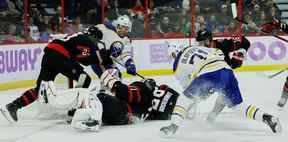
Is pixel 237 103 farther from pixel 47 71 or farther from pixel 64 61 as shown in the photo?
pixel 47 71

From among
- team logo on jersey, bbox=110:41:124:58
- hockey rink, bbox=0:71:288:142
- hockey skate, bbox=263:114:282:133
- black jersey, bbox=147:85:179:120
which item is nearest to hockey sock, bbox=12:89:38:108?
hockey rink, bbox=0:71:288:142

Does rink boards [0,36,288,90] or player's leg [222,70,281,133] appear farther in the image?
rink boards [0,36,288,90]

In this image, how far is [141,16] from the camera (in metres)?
10.2

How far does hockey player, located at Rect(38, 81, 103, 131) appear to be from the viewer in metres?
4.57

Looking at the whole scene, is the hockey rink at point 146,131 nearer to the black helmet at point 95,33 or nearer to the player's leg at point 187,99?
the player's leg at point 187,99

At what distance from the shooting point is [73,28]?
966 cm

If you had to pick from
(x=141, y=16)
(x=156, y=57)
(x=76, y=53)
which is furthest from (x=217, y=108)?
(x=141, y=16)

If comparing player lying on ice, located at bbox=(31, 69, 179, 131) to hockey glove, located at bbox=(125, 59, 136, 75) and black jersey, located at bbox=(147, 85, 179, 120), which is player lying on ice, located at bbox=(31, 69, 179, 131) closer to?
black jersey, located at bbox=(147, 85, 179, 120)

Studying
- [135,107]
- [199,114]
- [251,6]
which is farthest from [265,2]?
[135,107]

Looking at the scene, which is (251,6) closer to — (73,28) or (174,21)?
(174,21)

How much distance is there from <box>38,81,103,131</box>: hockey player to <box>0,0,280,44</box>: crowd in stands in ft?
13.1

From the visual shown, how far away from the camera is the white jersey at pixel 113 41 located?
552 cm

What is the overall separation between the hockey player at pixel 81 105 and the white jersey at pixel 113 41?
814 millimetres

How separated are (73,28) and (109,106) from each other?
4.95 m
